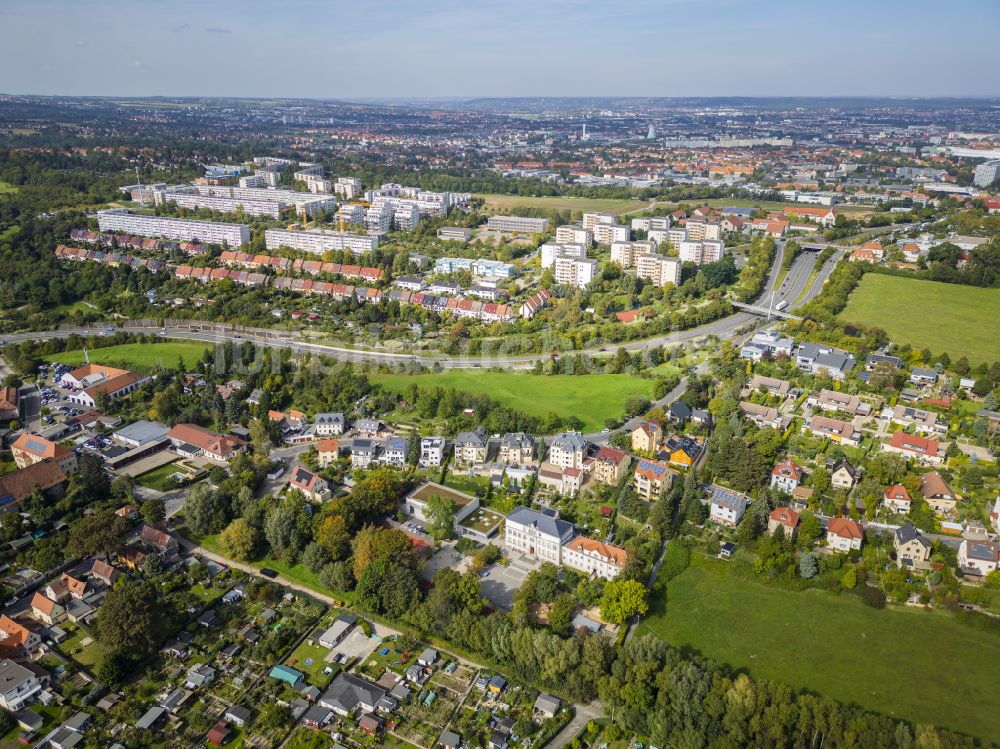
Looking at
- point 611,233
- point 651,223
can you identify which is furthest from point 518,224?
point 651,223

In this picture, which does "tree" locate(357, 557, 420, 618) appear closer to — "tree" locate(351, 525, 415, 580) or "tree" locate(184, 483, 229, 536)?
"tree" locate(351, 525, 415, 580)

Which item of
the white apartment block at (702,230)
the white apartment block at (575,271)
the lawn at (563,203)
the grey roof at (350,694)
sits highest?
the lawn at (563,203)

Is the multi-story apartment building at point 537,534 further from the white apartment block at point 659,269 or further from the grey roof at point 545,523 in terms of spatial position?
the white apartment block at point 659,269

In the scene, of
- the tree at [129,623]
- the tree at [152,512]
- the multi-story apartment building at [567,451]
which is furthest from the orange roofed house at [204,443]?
the multi-story apartment building at [567,451]

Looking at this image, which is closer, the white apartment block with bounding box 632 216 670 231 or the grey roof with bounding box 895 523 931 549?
the grey roof with bounding box 895 523 931 549

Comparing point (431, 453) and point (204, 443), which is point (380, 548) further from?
point (204, 443)

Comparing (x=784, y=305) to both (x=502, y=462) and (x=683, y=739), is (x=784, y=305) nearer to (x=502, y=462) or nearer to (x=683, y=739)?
(x=502, y=462)

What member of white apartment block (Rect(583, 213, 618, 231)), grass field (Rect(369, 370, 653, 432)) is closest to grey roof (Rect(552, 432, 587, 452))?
grass field (Rect(369, 370, 653, 432))
